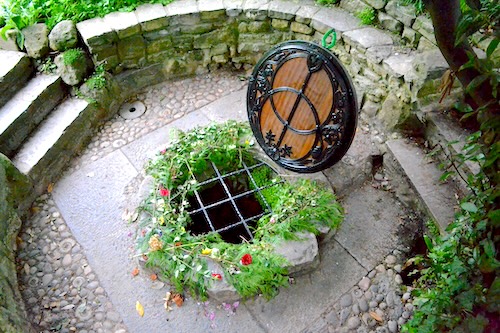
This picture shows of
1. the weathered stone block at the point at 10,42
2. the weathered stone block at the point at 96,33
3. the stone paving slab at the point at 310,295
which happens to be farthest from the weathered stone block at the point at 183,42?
the stone paving slab at the point at 310,295

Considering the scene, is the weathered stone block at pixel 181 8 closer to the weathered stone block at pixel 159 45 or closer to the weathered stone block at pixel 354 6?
the weathered stone block at pixel 159 45

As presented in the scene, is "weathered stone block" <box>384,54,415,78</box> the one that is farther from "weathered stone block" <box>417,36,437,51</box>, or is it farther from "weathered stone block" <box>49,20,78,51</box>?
"weathered stone block" <box>49,20,78,51</box>

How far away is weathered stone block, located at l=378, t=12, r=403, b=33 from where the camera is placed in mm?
3701

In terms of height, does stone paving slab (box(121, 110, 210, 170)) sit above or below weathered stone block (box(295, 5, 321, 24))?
below

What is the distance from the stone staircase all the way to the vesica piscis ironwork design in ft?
5.35

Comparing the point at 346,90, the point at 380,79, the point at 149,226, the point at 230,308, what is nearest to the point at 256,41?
the point at 380,79

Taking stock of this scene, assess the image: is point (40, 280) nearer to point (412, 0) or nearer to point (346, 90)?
point (346, 90)

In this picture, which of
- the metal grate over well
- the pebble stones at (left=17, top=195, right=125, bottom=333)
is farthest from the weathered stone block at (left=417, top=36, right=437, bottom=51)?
the pebble stones at (left=17, top=195, right=125, bottom=333)

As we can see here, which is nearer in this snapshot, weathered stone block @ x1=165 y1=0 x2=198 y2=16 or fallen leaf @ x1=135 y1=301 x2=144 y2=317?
fallen leaf @ x1=135 y1=301 x2=144 y2=317

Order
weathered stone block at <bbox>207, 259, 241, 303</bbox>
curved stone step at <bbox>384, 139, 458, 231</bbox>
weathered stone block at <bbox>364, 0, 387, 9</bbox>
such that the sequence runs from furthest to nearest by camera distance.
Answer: weathered stone block at <bbox>364, 0, 387, 9</bbox> < curved stone step at <bbox>384, 139, 458, 231</bbox> < weathered stone block at <bbox>207, 259, 241, 303</bbox>

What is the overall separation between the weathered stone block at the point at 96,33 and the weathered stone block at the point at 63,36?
0.23 ft

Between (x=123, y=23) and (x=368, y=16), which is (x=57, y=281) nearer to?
(x=123, y=23)

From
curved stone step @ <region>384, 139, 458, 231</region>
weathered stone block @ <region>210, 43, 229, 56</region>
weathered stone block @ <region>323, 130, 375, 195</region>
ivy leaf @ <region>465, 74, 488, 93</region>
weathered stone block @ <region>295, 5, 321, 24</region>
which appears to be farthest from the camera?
weathered stone block @ <region>210, 43, 229, 56</region>

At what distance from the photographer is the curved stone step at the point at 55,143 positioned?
137 inches
